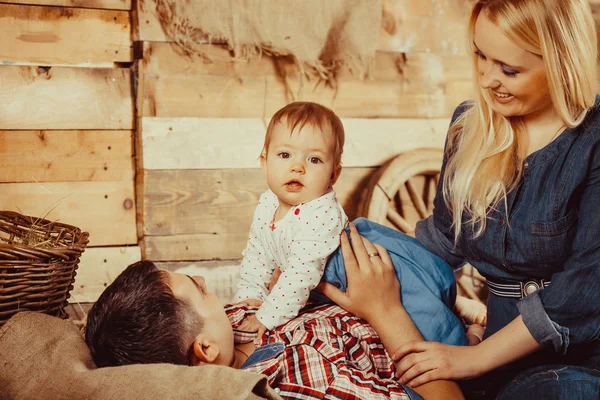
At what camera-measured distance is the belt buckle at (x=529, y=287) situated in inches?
60.5

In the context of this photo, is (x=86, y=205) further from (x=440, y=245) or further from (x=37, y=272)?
(x=440, y=245)

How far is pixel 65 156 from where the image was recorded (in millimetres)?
2453

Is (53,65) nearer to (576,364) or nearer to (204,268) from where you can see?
(204,268)

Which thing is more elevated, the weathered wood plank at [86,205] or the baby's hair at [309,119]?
the baby's hair at [309,119]

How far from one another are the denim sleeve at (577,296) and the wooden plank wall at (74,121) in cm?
172

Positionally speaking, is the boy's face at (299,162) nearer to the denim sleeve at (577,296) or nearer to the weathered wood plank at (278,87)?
the denim sleeve at (577,296)

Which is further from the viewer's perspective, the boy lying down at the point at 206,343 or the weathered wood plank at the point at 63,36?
the weathered wood plank at the point at 63,36

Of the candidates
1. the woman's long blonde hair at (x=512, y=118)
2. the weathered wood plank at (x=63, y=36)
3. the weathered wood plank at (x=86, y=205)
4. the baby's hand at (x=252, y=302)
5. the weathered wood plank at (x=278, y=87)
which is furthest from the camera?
the weathered wood plank at (x=278, y=87)

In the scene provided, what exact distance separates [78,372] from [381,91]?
1924 millimetres

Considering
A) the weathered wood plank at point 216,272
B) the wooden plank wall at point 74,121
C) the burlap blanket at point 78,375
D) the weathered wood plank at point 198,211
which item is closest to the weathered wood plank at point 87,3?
the wooden plank wall at point 74,121

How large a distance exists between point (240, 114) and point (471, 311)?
1271 mm

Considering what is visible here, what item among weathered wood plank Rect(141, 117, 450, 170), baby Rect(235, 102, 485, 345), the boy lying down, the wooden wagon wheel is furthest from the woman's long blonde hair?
weathered wood plank Rect(141, 117, 450, 170)

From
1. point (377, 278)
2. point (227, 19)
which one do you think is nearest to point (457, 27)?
point (227, 19)

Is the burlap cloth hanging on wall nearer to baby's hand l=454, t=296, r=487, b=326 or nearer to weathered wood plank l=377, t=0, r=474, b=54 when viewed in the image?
weathered wood plank l=377, t=0, r=474, b=54
